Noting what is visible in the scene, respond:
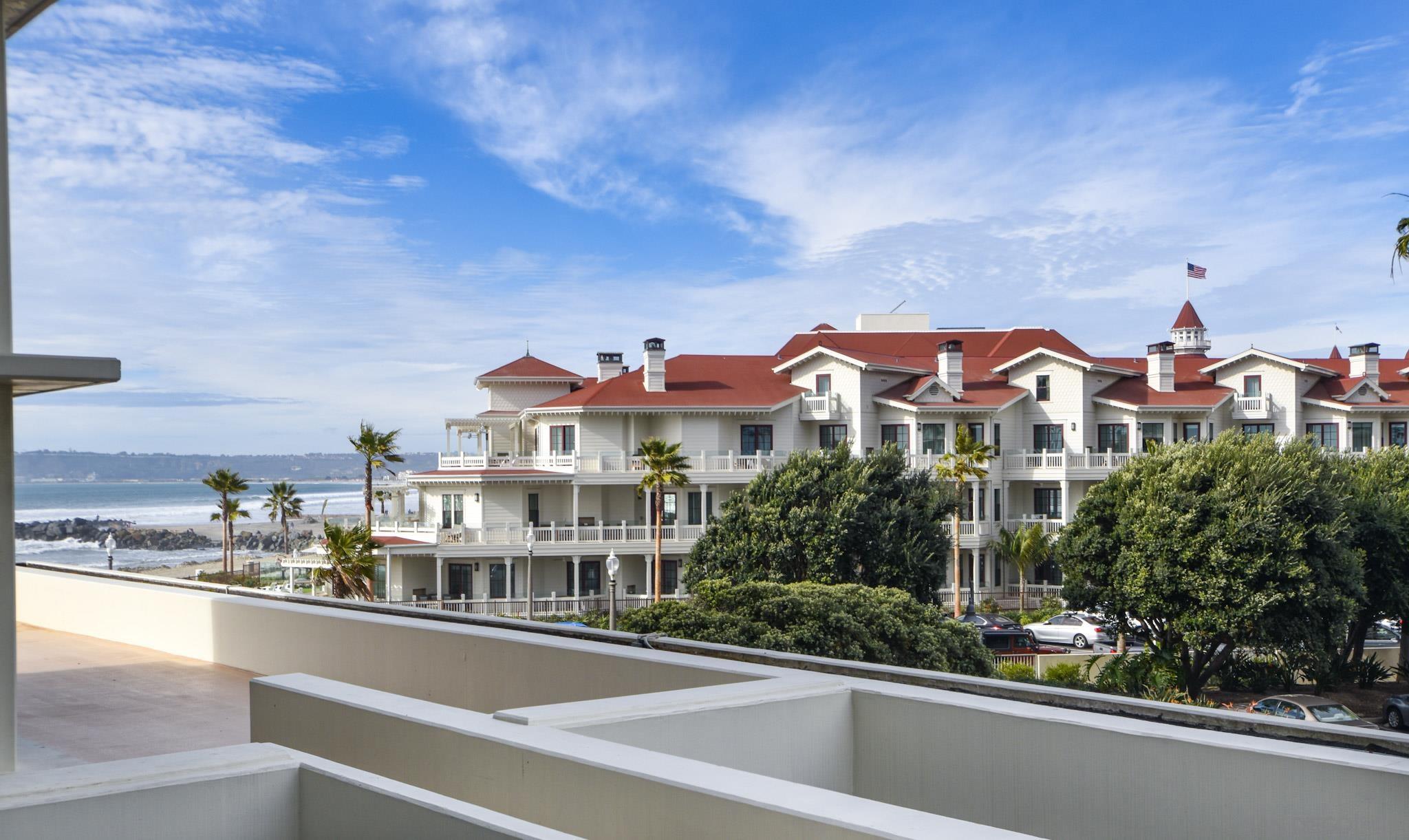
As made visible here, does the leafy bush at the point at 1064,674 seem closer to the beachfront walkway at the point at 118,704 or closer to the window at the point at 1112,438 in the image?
the beachfront walkway at the point at 118,704

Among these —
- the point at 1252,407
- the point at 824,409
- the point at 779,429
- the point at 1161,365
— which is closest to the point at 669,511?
the point at 779,429

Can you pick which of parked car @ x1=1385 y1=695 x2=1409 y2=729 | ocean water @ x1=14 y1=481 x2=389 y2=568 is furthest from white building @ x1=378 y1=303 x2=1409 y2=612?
ocean water @ x1=14 y1=481 x2=389 y2=568

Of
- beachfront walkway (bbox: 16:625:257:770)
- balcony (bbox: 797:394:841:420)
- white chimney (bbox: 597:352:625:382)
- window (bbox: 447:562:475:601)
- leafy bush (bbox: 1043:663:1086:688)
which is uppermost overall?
white chimney (bbox: 597:352:625:382)

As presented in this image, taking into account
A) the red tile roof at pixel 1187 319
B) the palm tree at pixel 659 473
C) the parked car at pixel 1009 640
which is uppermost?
the red tile roof at pixel 1187 319

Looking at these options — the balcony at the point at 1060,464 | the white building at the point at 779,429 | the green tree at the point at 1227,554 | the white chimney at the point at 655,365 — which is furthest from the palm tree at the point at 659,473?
the green tree at the point at 1227,554

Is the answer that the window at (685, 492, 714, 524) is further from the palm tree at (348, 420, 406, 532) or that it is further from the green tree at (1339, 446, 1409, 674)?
the green tree at (1339, 446, 1409, 674)

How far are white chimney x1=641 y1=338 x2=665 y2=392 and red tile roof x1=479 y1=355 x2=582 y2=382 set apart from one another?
16.3 feet

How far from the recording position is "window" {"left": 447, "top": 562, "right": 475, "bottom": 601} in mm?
41594

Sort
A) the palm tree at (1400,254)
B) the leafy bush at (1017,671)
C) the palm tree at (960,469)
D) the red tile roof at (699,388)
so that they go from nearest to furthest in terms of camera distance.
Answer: the palm tree at (1400,254)
the leafy bush at (1017,671)
the palm tree at (960,469)
the red tile roof at (699,388)

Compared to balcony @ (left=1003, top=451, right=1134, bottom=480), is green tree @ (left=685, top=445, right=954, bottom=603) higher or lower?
lower

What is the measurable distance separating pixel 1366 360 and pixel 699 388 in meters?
32.6

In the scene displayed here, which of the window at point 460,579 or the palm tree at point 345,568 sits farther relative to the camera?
the window at point 460,579

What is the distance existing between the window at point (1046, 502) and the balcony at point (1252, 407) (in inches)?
387

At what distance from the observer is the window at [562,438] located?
143 feet
